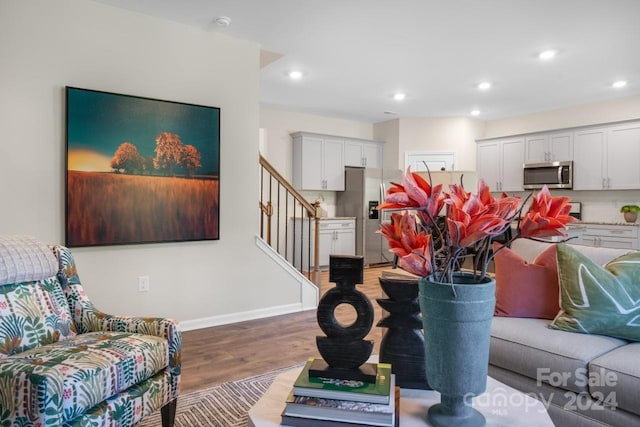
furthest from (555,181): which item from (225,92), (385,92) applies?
(225,92)

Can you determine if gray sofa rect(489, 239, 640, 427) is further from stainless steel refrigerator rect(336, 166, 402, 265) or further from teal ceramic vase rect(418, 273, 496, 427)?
stainless steel refrigerator rect(336, 166, 402, 265)

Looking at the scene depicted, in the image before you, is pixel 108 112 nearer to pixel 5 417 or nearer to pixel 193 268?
pixel 193 268

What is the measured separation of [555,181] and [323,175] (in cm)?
358

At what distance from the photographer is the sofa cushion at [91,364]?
1.42 metres

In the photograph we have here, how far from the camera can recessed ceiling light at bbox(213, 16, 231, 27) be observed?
3.31 meters

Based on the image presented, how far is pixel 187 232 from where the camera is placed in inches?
135

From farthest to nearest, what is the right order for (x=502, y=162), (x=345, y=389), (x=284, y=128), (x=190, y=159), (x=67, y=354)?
(x=502, y=162), (x=284, y=128), (x=190, y=159), (x=67, y=354), (x=345, y=389)

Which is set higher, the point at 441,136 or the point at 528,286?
the point at 441,136

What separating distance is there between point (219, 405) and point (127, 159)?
196 centimetres

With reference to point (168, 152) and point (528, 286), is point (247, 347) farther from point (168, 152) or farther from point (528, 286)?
point (528, 286)

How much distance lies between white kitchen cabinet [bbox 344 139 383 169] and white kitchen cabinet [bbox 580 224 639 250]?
11.1 feet

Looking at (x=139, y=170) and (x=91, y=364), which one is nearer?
(x=91, y=364)

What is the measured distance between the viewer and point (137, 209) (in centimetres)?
319

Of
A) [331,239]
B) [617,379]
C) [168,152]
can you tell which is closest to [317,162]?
[331,239]
